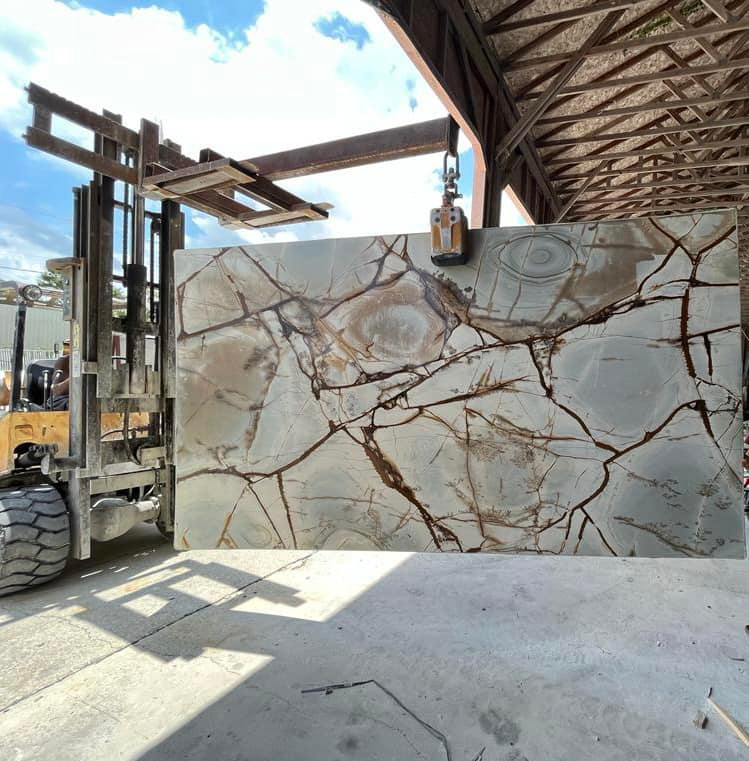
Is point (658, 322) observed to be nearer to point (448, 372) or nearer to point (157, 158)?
point (448, 372)

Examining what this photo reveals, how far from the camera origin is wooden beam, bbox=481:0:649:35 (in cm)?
362

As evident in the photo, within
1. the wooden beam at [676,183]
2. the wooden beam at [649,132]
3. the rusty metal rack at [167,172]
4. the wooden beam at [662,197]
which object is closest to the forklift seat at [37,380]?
the rusty metal rack at [167,172]

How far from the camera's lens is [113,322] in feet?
11.0

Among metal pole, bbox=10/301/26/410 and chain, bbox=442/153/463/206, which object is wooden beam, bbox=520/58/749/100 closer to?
chain, bbox=442/153/463/206

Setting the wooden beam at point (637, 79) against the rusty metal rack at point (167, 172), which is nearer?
the rusty metal rack at point (167, 172)

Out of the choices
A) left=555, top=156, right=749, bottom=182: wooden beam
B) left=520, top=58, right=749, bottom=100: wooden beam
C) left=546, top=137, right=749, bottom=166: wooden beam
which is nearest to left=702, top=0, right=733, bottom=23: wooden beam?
left=520, top=58, right=749, bottom=100: wooden beam

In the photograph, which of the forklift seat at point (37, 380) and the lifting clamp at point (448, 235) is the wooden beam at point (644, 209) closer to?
the lifting clamp at point (448, 235)

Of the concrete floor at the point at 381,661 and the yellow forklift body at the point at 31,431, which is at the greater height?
the yellow forklift body at the point at 31,431

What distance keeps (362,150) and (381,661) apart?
279 cm

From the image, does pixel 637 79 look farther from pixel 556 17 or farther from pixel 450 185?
pixel 450 185

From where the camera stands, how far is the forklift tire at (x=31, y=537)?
10.6ft

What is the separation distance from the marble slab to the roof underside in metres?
2.91

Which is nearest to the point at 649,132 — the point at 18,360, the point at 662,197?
the point at 662,197

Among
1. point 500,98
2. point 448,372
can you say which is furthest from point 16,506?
point 500,98
